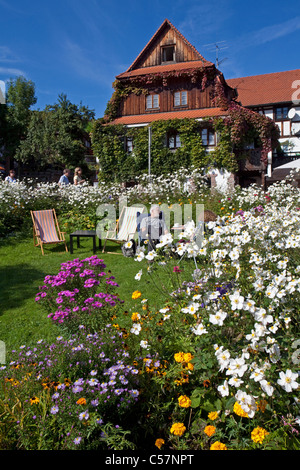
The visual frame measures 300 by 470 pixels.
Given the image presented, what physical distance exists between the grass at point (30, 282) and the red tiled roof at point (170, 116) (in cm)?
1282

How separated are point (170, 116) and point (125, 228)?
44.2 ft

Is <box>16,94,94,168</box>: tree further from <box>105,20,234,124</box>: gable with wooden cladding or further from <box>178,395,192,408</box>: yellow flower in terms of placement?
<box>178,395,192,408</box>: yellow flower

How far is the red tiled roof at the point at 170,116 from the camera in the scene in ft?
62.6

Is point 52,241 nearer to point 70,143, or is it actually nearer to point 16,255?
point 16,255

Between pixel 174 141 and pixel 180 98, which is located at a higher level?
pixel 180 98

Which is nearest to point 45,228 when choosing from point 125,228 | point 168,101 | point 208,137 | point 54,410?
point 125,228

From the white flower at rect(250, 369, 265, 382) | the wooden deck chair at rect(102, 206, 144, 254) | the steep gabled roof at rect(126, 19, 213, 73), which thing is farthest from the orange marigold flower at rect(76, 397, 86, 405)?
the steep gabled roof at rect(126, 19, 213, 73)

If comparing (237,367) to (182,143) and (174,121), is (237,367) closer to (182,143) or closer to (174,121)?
(182,143)

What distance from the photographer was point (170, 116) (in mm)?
19984

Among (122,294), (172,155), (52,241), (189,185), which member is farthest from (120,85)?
(122,294)

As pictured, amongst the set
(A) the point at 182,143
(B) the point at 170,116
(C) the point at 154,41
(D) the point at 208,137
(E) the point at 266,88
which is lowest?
(A) the point at 182,143

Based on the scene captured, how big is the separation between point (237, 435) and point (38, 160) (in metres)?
31.0

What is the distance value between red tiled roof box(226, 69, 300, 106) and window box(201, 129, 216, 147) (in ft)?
36.3

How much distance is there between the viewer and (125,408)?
1.93 meters
